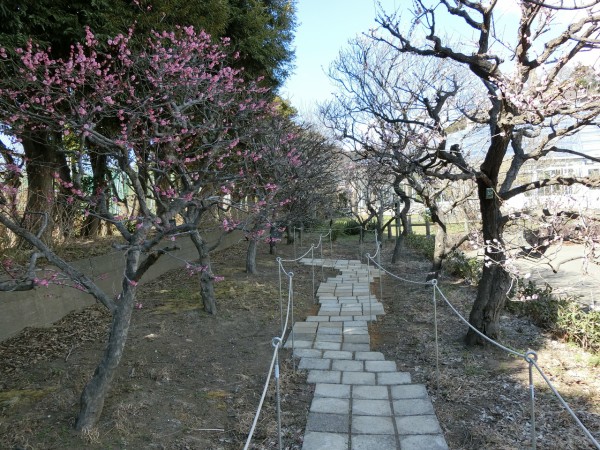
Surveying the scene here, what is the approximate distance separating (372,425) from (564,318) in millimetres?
3387

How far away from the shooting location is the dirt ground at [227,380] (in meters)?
3.01

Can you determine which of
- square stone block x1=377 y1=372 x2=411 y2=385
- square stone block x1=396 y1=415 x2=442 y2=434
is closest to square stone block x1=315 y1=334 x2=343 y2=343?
square stone block x1=377 y1=372 x2=411 y2=385

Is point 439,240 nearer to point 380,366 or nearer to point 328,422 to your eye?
point 380,366

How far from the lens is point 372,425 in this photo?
3205 millimetres

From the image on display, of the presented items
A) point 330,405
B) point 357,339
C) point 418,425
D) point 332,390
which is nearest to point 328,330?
point 357,339

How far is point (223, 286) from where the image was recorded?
7426mm

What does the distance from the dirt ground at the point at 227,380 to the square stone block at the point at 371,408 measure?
40cm

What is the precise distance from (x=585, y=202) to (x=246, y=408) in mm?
4030

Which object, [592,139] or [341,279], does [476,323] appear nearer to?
[341,279]

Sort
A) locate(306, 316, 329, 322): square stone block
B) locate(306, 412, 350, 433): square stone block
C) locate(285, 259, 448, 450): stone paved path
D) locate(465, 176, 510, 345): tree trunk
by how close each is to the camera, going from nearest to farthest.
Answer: locate(285, 259, 448, 450): stone paved path < locate(306, 412, 350, 433): square stone block < locate(465, 176, 510, 345): tree trunk < locate(306, 316, 329, 322): square stone block

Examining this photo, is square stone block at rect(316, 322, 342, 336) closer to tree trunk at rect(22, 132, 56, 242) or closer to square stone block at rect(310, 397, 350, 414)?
square stone block at rect(310, 397, 350, 414)

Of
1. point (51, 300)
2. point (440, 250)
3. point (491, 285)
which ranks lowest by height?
point (51, 300)

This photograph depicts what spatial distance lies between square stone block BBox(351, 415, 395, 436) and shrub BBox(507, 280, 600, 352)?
101 inches

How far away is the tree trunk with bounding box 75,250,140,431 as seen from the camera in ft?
9.63
